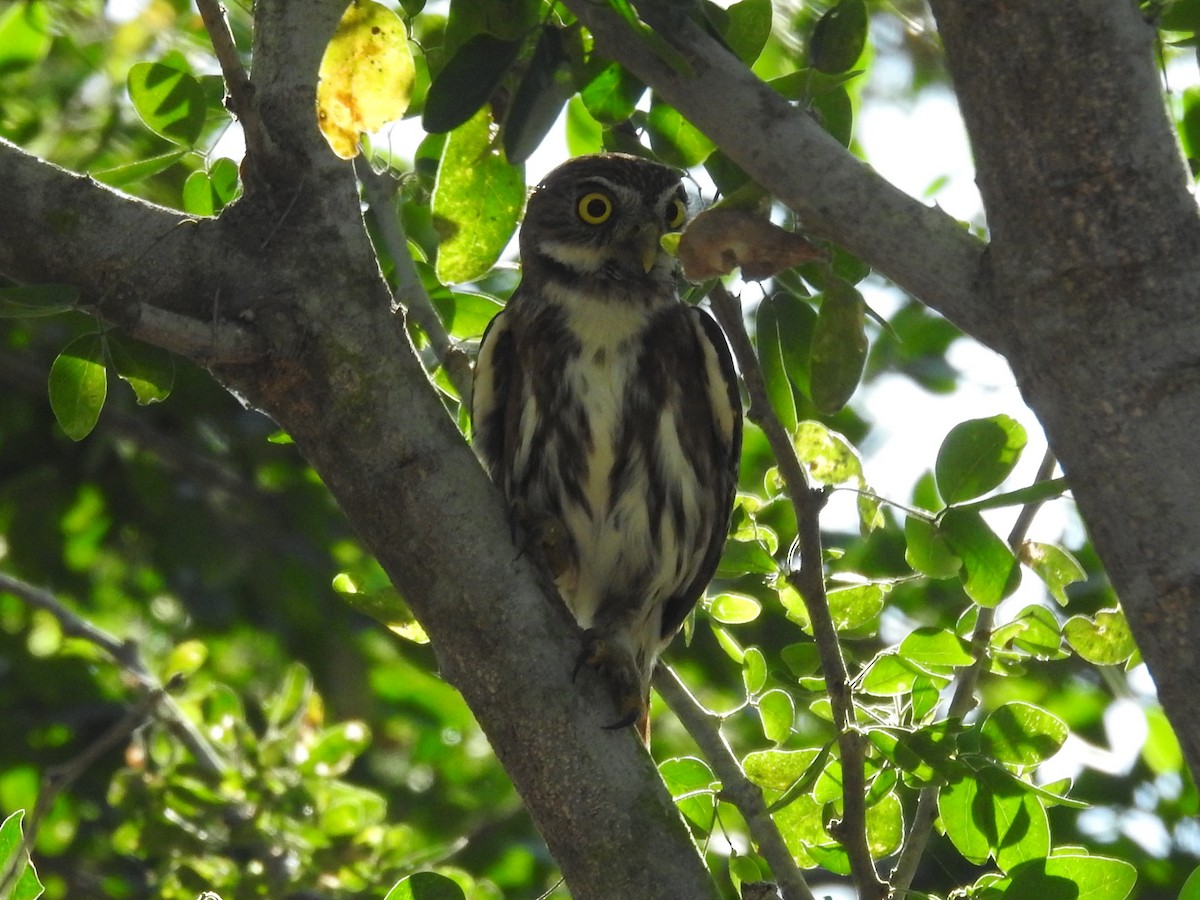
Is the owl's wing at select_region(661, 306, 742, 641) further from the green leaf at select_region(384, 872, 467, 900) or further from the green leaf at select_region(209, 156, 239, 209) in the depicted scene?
the green leaf at select_region(384, 872, 467, 900)

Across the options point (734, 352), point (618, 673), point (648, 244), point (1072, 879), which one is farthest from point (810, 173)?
point (648, 244)

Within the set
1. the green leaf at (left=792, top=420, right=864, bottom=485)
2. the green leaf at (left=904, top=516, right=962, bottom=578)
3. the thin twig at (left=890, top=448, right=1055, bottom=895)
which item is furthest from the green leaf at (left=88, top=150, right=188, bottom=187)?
the thin twig at (left=890, top=448, right=1055, bottom=895)

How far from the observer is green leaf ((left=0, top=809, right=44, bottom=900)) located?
2.20 metres

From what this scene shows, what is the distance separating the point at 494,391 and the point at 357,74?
1272mm

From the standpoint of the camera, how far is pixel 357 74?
2.30m

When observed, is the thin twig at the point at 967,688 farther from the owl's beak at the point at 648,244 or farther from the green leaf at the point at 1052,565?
the owl's beak at the point at 648,244

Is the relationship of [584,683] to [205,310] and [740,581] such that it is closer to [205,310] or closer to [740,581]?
[205,310]

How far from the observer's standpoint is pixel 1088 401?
1696 millimetres

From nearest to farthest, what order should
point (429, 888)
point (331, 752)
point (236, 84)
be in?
point (236, 84)
point (429, 888)
point (331, 752)

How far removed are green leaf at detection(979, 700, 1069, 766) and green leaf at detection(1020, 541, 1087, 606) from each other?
0.25 meters

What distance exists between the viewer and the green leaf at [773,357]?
271cm

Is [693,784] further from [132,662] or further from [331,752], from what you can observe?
[132,662]

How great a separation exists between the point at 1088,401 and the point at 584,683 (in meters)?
0.85

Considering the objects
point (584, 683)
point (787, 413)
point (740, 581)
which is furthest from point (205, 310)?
point (740, 581)
